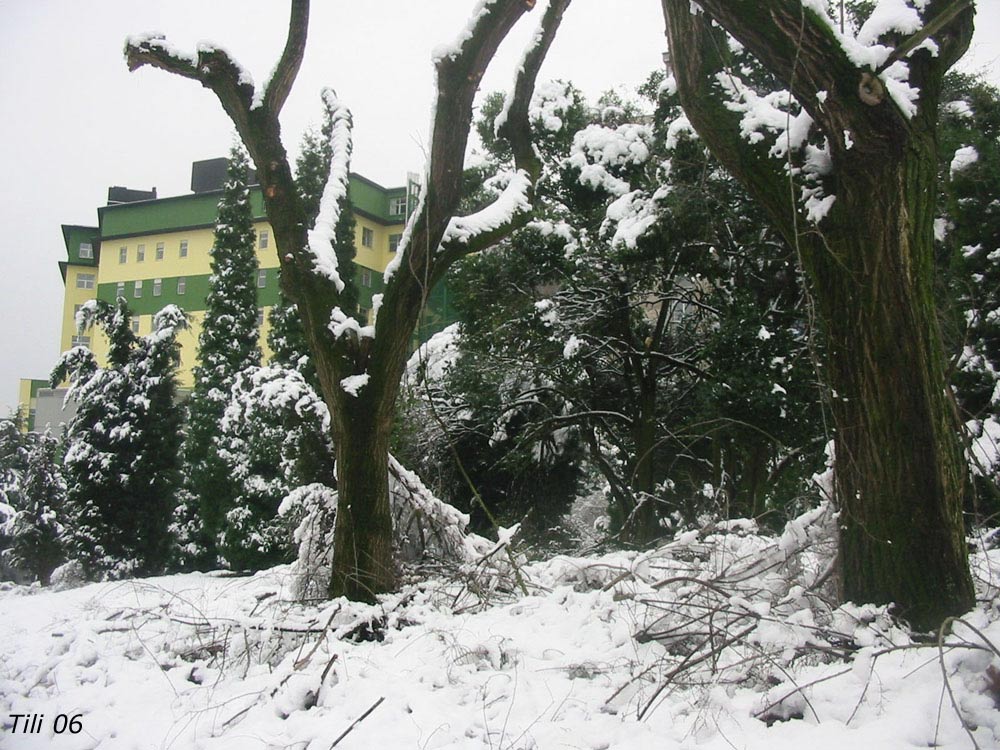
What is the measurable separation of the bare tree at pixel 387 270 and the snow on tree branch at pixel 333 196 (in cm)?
2

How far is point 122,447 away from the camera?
51.9ft

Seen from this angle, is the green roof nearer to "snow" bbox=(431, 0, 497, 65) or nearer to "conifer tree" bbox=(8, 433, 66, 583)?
"conifer tree" bbox=(8, 433, 66, 583)

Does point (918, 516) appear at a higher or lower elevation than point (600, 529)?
higher

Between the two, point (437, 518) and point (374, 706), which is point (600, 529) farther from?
point (374, 706)

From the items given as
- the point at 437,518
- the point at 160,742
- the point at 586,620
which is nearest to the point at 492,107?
the point at 437,518

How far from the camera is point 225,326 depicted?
2033 centimetres

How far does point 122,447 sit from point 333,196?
12068 millimetres

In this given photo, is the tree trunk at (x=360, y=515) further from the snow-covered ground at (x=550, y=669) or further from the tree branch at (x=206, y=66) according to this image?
the tree branch at (x=206, y=66)

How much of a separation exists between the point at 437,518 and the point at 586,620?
7.45 ft

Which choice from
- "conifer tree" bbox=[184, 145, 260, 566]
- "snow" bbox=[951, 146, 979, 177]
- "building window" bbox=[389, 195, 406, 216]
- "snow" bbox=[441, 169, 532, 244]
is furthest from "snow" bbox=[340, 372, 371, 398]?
"building window" bbox=[389, 195, 406, 216]

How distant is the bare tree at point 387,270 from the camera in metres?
5.27

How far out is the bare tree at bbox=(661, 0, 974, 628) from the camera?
3529mm

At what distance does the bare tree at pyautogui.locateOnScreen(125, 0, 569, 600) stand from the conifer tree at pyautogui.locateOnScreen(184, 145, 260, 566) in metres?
12.7

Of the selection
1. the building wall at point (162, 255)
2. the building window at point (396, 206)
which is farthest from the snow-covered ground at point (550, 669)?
the building wall at point (162, 255)
